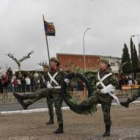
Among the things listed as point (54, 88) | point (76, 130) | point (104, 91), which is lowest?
point (76, 130)

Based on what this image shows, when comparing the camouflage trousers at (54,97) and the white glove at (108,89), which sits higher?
the white glove at (108,89)

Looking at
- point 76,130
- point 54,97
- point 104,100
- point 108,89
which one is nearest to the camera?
point 108,89

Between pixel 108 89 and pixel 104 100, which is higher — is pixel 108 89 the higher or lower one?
the higher one

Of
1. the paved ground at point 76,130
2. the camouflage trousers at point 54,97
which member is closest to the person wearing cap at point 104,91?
the paved ground at point 76,130

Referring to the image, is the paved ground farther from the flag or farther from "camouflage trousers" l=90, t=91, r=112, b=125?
the flag

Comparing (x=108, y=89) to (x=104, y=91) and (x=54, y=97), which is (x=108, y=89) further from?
(x=54, y=97)

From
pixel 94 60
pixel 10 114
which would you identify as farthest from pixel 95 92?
pixel 94 60

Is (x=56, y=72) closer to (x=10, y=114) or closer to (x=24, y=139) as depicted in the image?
(x=24, y=139)

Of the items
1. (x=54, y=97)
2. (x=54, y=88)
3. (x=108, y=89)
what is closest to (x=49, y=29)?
(x=54, y=88)

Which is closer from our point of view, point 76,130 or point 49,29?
point 76,130

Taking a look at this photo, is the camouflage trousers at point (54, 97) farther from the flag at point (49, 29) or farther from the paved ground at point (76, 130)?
the flag at point (49, 29)

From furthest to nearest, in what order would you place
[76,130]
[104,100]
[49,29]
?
1. [49,29]
2. [76,130]
3. [104,100]

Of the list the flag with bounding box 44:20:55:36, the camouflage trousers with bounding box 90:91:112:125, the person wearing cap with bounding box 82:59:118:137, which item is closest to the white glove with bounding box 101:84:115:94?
the person wearing cap with bounding box 82:59:118:137

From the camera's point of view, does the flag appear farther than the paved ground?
Yes
